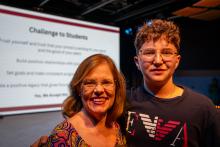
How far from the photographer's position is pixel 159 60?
1.19 m

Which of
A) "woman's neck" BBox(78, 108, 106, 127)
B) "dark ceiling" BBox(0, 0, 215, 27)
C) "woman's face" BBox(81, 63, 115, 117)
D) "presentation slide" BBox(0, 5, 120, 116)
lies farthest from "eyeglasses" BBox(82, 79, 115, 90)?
"dark ceiling" BBox(0, 0, 215, 27)

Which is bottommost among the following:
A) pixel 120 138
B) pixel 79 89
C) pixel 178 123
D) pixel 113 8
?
pixel 120 138

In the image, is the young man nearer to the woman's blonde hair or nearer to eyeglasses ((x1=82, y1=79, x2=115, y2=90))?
the woman's blonde hair

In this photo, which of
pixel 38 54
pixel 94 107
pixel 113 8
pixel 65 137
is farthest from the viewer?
pixel 113 8

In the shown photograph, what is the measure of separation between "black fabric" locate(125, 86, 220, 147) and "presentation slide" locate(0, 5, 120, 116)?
5.31ft

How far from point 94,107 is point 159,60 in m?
0.43

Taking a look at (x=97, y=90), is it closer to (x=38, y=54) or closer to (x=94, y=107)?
Answer: (x=94, y=107)

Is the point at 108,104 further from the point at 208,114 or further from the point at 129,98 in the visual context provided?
the point at 208,114

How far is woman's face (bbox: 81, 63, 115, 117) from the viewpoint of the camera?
125 centimetres

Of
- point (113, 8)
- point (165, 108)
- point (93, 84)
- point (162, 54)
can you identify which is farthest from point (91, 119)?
point (113, 8)

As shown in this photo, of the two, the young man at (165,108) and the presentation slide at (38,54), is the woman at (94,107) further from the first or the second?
the presentation slide at (38,54)

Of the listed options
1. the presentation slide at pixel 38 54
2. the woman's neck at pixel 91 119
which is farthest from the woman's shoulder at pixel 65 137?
the presentation slide at pixel 38 54

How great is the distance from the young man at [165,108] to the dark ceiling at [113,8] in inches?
107

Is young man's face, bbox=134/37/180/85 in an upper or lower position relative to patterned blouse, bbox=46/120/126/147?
upper
